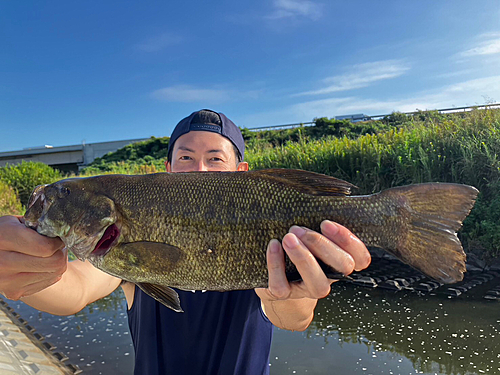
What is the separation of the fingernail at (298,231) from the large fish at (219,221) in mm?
57

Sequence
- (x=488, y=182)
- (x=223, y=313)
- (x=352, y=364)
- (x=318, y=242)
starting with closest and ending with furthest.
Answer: (x=318, y=242), (x=223, y=313), (x=352, y=364), (x=488, y=182)

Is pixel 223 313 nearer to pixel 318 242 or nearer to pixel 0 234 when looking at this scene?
pixel 318 242

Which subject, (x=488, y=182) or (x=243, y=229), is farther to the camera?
(x=488, y=182)

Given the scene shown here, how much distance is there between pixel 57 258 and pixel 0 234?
0.31m

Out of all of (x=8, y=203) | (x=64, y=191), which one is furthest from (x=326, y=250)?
(x=8, y=203)

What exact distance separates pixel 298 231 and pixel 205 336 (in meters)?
1.34

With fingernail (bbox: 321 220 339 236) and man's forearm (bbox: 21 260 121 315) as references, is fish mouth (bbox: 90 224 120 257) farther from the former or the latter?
fingernail (bbox: 321 220 339 236)

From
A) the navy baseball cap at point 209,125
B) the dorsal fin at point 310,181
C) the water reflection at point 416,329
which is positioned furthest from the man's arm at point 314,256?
the water reflection at point 416,329

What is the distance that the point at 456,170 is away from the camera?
9.29m

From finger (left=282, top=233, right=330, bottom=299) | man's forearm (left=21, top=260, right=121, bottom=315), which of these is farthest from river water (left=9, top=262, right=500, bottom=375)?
finger (left=282, top=233, right=330, bottom=299)

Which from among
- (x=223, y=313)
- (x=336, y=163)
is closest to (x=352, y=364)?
(x=223, y=313)

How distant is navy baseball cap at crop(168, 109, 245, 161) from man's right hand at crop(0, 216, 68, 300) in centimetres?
157

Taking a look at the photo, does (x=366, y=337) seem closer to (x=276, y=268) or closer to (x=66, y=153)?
(x=276, y=268)

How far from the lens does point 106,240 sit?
2.05 m
